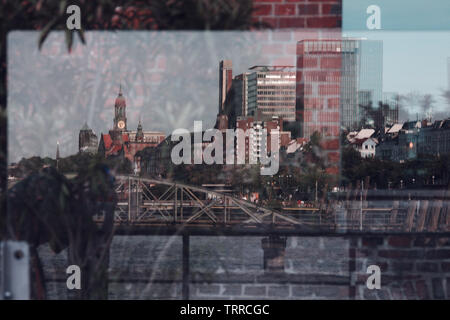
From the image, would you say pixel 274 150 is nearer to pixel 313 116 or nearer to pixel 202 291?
pixel 313 116

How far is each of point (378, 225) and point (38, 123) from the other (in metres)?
2.01

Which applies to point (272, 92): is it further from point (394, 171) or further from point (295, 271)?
point (295, 271)

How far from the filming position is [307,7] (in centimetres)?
388

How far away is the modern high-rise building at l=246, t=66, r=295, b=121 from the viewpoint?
3965 millimetres

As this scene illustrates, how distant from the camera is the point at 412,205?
159 inches

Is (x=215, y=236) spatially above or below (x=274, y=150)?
below

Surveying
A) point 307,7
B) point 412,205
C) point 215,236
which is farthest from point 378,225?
point 307,7

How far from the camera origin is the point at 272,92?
3996mm

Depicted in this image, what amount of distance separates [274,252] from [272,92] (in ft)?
2.99

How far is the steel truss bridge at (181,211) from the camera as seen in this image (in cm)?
394

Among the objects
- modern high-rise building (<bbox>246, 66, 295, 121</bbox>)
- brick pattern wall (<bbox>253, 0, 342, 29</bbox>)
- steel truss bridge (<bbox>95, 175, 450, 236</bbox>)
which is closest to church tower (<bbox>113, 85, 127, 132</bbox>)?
steel truss bridge (<bbox>95, 175, 450, 236</bbox>)

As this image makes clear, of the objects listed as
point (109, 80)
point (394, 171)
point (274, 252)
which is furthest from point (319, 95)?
point (109, 80)

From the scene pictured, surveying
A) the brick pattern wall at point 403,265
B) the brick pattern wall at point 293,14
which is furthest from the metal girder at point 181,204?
the brick pattern wall at point 293,14

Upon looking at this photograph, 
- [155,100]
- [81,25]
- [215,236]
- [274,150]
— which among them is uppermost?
[81,25]
